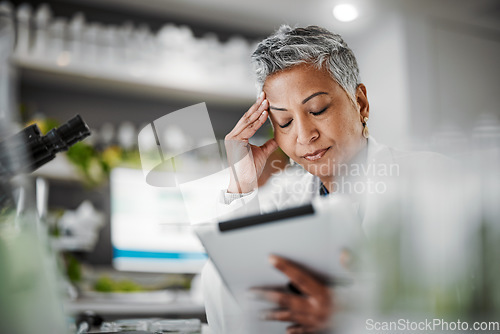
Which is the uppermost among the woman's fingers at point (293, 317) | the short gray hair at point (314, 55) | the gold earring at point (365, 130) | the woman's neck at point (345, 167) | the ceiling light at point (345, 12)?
the ceiling light at point (345, 12)

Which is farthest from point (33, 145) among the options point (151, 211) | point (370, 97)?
point (151, 211)

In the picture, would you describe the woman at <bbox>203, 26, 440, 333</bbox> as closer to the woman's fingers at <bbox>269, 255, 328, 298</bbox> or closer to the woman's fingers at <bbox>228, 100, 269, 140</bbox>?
the woman's fingers at <bbox>228, 100, 269, 140</bbox>

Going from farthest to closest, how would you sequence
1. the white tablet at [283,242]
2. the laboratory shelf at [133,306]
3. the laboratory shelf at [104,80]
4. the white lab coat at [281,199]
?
the laboratory shelf at [104,80], the laboratory shelf at [133,306], the white lab coat at [281,199], the white tablet at [283,242]

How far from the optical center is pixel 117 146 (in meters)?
2.12

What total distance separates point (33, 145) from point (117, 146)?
5.20ft

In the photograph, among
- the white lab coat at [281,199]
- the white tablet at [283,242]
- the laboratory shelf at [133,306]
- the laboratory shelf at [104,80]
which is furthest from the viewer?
the laboratory shelf at [104,80]

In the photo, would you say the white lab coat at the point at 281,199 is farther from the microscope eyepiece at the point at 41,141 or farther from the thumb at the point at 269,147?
the microscope eyepiece at the point at 41,141

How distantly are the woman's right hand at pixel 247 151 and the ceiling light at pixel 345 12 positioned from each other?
15 cm

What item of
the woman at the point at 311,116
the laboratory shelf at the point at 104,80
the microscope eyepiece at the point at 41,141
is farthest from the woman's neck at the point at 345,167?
the laboratory shelf at the point at 104,80

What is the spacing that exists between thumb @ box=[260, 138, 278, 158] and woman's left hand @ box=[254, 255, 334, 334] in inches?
6.7

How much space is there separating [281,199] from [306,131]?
0.30 ft

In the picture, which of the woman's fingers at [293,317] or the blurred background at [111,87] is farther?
the blurred background at [111,87]

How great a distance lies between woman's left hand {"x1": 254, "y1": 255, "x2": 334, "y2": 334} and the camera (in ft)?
1.44

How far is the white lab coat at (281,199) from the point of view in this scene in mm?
528
